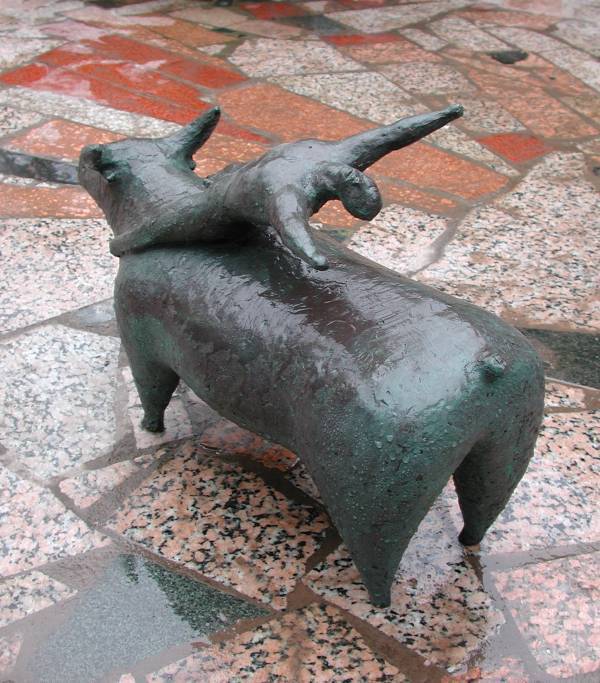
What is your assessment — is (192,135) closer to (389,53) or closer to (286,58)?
(286,58)

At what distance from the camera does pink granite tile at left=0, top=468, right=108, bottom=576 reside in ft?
6.96

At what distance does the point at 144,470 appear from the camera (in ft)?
7.84

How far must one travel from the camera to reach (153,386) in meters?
2.35

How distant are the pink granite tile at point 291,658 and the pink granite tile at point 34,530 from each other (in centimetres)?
48

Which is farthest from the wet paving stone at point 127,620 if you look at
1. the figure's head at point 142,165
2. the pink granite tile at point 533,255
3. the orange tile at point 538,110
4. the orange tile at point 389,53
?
the orange tile at point 389,53

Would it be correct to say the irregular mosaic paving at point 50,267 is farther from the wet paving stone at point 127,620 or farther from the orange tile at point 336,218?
the wet paving stone at point 127,620

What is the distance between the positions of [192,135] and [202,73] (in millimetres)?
3329

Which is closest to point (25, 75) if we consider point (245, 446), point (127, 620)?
point (245, 446)

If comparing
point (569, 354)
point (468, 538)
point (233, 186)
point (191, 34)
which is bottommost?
point (569, 354)

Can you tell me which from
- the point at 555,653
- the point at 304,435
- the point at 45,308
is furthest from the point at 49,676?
the point at 45,308

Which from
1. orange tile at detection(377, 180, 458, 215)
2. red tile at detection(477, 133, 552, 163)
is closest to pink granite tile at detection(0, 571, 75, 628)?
orange tile at detection(377, 180, 458, 215)

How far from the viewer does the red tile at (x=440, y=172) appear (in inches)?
168

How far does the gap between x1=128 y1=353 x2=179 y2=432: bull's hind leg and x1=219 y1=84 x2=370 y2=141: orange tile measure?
2583 millimetres

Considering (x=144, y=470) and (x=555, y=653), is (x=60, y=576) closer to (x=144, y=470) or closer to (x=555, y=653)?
(x=144, y=470)
